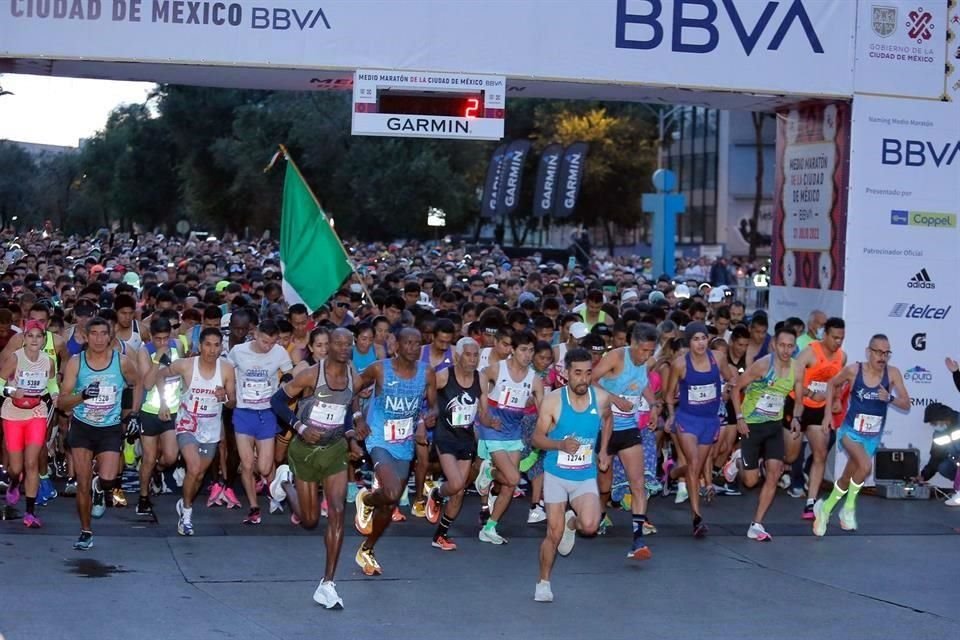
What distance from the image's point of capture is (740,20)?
13.6 meters

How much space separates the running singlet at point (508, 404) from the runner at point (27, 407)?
3.40 m

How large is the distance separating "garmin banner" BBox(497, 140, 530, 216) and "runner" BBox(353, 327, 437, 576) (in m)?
20.8

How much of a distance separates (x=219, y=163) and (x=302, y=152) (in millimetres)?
4213

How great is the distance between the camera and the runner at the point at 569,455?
9.05m

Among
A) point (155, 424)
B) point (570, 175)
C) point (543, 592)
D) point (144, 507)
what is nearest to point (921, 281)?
point (543, 592)

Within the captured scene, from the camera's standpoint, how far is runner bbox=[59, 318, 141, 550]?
400 inches

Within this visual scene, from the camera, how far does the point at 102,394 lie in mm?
10352

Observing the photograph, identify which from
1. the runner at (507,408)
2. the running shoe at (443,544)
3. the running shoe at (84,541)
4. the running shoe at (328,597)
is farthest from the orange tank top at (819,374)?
the running shoe at (84,541)

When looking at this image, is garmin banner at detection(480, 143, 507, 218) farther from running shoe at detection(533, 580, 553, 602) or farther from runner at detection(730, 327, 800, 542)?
running shoe at detection(533, 580, 553, 602)

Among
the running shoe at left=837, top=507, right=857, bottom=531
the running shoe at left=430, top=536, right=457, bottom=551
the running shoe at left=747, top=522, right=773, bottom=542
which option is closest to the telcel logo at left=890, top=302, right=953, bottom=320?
the running shoe at left=837, top=507, right=857, bottom=531

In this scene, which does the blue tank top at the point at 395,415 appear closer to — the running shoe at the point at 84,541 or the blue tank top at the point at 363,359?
the running shoe at the point at 84,541

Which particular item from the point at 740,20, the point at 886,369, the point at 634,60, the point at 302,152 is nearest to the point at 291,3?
the point at 634,60

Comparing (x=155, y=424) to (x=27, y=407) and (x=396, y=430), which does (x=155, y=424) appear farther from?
(x=396, y=430)

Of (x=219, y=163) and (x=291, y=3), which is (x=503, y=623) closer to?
(x=291, y=3)
